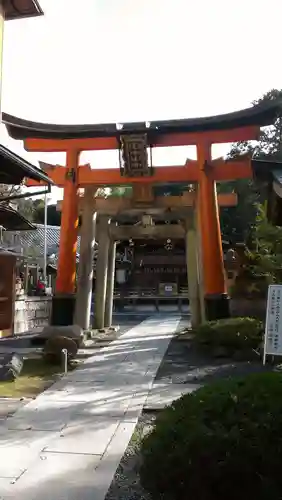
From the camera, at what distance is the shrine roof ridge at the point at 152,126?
12.5 metres

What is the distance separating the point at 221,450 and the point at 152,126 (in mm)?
11517

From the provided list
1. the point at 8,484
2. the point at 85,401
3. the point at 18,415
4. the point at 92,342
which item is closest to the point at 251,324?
the point at 92,342

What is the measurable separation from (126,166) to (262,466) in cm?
1183

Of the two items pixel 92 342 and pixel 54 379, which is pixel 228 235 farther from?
pixel 54 379

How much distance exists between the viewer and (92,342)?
12.8 metres

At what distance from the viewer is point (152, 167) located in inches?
540

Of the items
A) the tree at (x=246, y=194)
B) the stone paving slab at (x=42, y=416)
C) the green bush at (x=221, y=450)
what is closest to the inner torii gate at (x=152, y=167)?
the stone paving slab at (x=42, y=416)

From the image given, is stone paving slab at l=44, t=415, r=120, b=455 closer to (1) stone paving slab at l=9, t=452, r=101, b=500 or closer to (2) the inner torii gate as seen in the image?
(1) stone paving slab at l=9, t=452, r=101, b=500

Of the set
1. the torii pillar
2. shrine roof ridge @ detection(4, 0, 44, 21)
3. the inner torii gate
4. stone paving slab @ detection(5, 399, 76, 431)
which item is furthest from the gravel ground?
the torii pillar

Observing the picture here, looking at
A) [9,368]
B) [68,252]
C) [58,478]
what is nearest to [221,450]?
[58,478]

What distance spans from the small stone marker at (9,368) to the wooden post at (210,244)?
20.6 ft

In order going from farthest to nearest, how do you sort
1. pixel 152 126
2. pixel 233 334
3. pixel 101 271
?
pixel 101 271 < pixel 152 126 < pixel 233 334

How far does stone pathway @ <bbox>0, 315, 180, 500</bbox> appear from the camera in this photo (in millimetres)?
3275

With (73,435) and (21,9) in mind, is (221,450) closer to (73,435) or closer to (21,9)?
(73,435)
